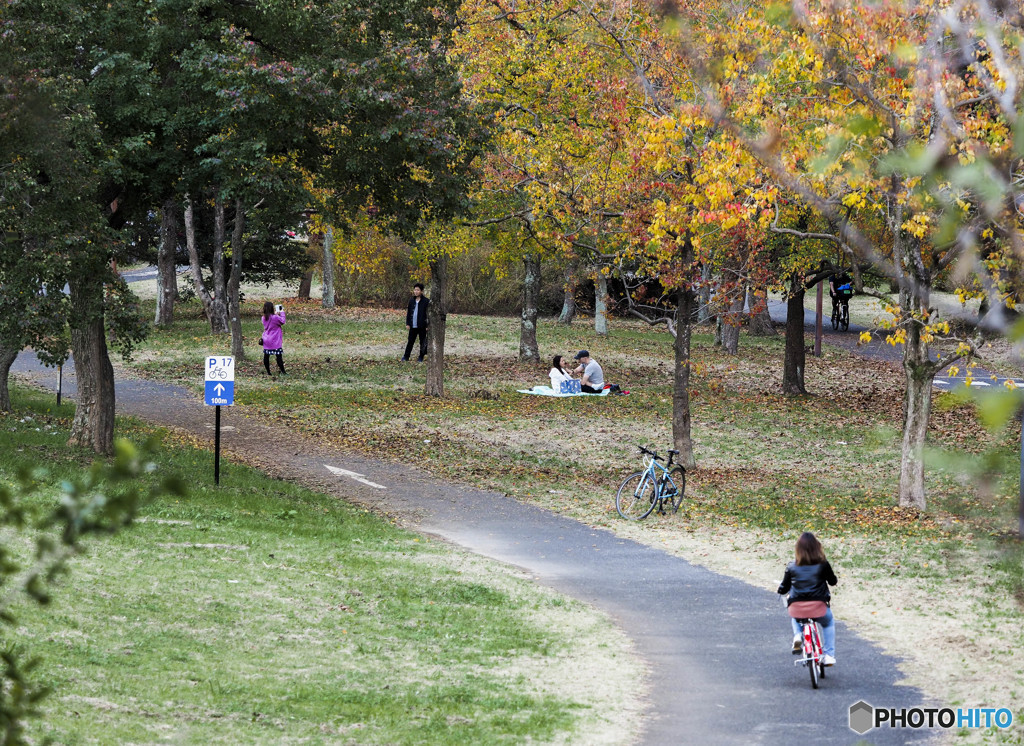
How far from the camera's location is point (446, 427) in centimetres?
2195

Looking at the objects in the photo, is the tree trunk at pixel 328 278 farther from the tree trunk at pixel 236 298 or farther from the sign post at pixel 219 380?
the sign post at pixel 219 380

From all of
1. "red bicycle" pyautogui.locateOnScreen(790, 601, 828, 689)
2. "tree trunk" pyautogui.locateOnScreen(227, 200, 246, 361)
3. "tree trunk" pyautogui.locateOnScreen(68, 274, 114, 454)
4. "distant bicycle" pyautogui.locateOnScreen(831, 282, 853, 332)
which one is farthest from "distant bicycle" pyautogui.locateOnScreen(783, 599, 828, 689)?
"distant bicycle" pyautogui.locateOnScreen(831, 282, 853, 332)

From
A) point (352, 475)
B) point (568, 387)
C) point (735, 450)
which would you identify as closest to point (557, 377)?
point (568, 387)

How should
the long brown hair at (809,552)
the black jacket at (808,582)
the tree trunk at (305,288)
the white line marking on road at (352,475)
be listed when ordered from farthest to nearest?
1. the tree trunk at (305,288)
2. the white line marking on road at (352,475)
3. the long brown hair at (809,552)
4. the black jacket at (808,582)

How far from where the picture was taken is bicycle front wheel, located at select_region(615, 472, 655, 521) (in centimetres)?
1560

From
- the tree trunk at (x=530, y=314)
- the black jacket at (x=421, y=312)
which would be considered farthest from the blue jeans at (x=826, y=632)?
the tree trunk at (x=530, y=314)

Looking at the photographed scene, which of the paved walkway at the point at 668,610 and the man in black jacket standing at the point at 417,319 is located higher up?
the man in black jacket standing at the point at 417,319

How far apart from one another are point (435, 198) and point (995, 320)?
612 inches

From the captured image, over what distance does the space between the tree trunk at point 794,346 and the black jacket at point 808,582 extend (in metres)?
18.2

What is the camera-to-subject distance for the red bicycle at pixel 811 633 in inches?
352

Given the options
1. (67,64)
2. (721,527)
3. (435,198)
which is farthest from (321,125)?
(721,527)

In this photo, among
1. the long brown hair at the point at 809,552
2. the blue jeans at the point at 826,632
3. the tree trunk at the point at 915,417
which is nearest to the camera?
the blue jeans at the point at 826,632

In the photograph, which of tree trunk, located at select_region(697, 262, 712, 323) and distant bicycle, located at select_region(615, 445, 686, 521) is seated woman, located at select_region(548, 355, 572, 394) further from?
distant bicycle, located at select_region(615, 445, 686, 521)

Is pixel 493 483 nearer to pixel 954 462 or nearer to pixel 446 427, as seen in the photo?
pixel 446 427
